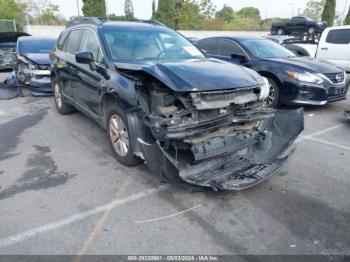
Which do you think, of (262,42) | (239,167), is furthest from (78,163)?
(262,42)

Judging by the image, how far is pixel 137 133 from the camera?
11.8 ft

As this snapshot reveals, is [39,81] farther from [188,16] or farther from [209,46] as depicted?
[188,16]

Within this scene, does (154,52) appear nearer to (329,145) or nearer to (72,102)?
(72,102)

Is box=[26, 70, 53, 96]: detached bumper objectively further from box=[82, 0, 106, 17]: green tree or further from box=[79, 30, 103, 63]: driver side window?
box=[82, 0, 106, 17]: green tree

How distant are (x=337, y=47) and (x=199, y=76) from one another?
9.29 metres

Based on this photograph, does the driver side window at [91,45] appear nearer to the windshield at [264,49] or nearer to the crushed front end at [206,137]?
the crushed front end at [206,137]

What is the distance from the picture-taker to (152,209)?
3.24 m

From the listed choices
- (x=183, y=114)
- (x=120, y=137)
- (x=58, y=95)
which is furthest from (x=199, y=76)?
(x=58, y=95)

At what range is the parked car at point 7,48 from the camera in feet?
41.3

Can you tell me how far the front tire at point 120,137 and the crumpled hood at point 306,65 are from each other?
14.3ft

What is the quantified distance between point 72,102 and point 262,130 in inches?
141

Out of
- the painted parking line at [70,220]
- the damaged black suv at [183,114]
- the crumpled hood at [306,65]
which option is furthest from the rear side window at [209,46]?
the painted parking line at [70,220]

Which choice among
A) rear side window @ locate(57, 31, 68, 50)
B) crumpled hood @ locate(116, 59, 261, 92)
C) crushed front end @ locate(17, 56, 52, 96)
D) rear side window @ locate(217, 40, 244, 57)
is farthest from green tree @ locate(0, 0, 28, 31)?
crumpled hood @ locate(116, 59, 261, 92)

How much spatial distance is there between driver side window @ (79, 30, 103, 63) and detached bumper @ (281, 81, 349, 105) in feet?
13.7
